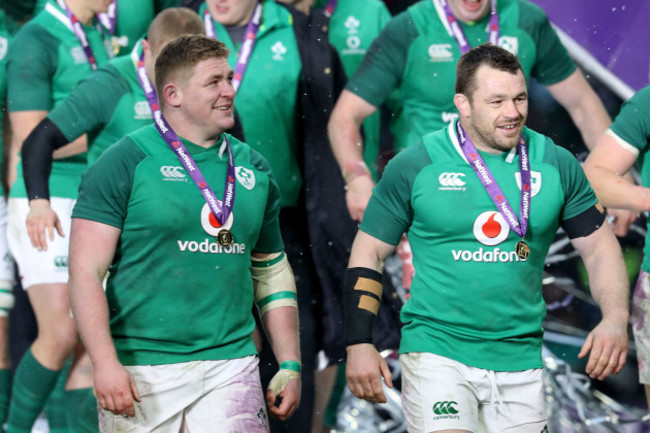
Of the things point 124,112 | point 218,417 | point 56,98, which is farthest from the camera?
point 56,98

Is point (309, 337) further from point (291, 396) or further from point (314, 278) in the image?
point (291, 396)

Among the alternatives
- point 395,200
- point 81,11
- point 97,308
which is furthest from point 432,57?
point 97,308

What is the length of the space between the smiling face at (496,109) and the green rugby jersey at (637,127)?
917mm

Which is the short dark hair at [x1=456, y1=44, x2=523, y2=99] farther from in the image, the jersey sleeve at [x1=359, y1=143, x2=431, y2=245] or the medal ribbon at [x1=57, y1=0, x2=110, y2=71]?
the medal ribbon at [x1=57, y1=0, x2=110, y2=71]

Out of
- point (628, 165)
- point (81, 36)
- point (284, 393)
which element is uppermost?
point (81, 36)

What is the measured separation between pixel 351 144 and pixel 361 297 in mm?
1613

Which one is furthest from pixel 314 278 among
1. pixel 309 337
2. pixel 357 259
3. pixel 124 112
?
pixel 357 259

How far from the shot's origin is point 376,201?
3938mm

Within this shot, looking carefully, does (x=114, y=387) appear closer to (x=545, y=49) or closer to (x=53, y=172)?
(x=53, y=172)

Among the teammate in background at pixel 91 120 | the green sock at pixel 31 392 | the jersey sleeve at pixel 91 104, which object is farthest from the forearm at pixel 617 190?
the green sock at pixel 31 392

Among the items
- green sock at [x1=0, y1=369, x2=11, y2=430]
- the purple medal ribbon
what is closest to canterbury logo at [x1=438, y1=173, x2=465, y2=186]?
the purple medal ribbon

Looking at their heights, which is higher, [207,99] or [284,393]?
[207,99]

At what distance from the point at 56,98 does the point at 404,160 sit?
232 centimetres

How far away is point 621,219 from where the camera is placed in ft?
17.5
